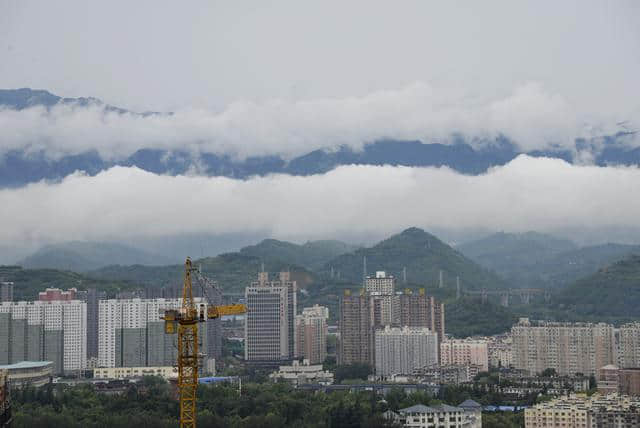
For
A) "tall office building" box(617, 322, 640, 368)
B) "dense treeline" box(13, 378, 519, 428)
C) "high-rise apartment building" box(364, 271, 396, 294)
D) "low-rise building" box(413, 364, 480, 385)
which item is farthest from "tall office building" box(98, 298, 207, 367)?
"high-rise apartment building" box(364, 271, 396, 294)

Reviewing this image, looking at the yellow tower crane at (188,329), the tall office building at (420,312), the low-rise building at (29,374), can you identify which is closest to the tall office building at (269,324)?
the tall office building at (420,312)

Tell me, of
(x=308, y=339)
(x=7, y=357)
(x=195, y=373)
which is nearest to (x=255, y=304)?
(x=308, y=339)

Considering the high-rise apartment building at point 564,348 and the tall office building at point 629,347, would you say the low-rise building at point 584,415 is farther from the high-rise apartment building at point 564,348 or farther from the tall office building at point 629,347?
the high-rise apartment building at point 564,348

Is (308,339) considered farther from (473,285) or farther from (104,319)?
(473,285)

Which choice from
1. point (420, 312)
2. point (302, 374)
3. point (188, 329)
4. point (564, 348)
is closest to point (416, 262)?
point (420, 312)

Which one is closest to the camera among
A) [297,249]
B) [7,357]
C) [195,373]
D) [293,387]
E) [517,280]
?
[195,373]

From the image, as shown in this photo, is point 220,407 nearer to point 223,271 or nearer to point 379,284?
point 379,284
